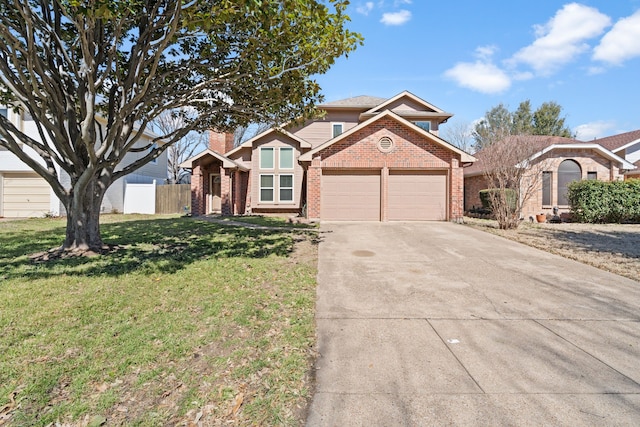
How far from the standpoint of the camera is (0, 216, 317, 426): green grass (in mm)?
2611

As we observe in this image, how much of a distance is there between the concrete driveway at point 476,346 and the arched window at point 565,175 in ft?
42.2

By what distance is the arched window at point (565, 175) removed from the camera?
17.5 meters

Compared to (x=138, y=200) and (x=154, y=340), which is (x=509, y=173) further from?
(x=138, y=200)

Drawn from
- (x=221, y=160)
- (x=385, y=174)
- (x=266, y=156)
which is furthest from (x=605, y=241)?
(x=221, y=160)

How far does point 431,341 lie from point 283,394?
6.13 feet

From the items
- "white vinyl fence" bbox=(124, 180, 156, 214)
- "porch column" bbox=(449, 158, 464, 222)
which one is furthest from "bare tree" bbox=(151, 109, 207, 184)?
"porch column" bbox=(449, 158, 464, 222)

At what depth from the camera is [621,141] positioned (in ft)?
75.0

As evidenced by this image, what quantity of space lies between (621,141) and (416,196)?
18749 mm

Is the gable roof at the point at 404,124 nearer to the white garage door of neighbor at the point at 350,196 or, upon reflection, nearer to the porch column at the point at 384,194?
the white garage door of neighbor at the point at 350,196

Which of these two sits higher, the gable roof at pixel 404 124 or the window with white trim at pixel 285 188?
the gable roof at pixel 404 124

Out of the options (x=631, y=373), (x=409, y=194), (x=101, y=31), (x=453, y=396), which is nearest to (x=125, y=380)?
(x=453, y=396)

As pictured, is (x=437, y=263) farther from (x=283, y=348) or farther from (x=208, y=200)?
(x=208, y=200)

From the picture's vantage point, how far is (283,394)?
9.05ft

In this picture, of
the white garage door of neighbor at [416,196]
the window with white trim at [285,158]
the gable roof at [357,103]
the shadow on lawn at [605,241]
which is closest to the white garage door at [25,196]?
the window with white trim at [285,158]
